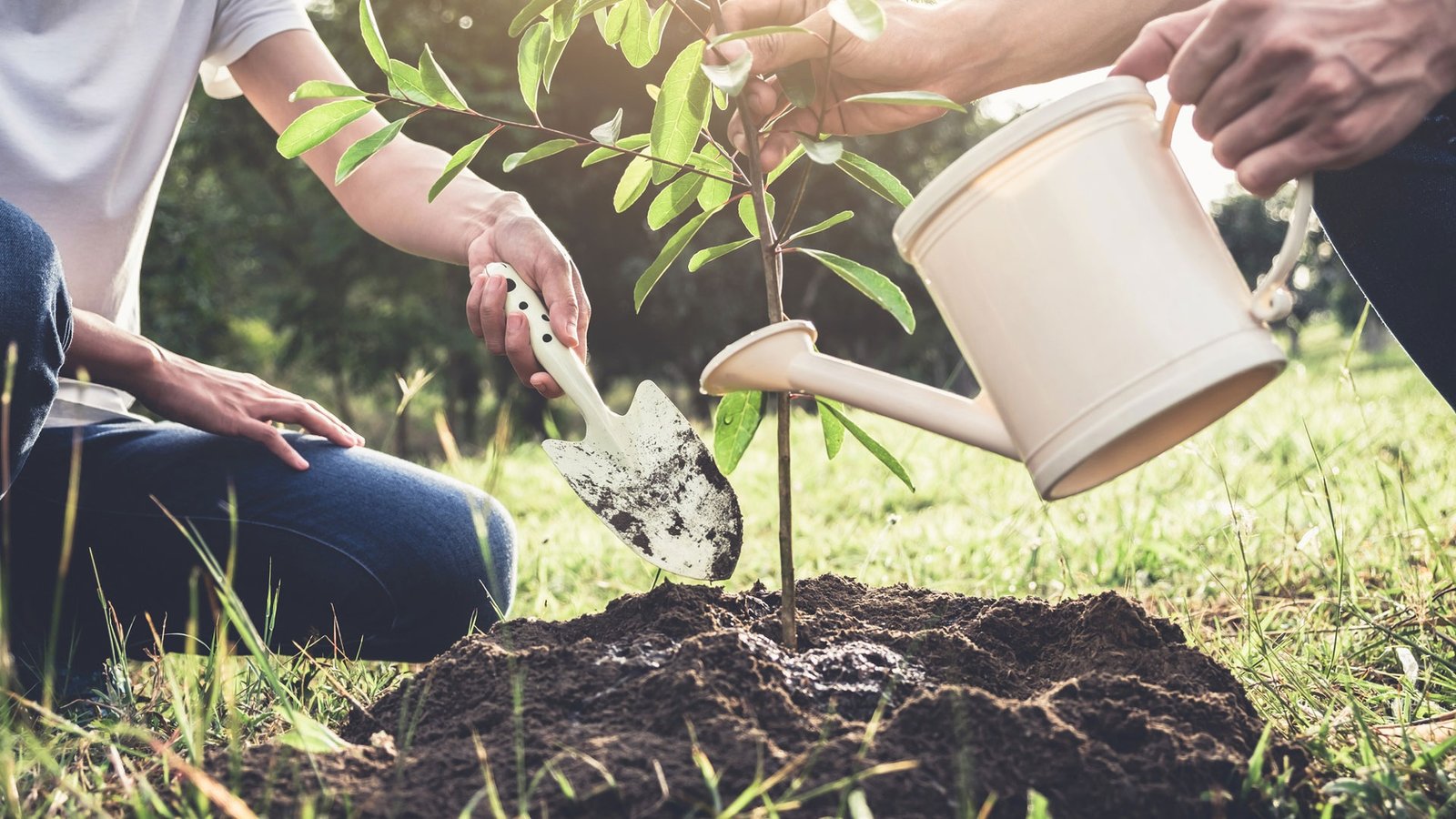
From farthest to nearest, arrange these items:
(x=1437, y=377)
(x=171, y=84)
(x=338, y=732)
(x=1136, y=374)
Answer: (x=171, y=84) → (x=1437, y=377) → (x=338, y=732) → (x=1136, y=374)

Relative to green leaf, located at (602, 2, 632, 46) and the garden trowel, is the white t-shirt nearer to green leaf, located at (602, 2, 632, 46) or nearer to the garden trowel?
the garden trowel

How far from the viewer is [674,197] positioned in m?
1.44

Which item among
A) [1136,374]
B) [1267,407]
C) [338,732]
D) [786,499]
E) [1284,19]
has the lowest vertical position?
[338,732]

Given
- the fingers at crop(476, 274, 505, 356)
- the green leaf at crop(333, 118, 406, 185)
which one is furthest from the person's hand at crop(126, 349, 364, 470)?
the green leaf at crop(333, 118, 406, 185)

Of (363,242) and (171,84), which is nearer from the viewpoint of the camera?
(171,84)

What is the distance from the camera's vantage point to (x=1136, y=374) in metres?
1.01

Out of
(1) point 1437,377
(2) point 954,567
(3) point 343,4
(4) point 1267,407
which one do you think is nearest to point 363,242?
(3) point 343,4

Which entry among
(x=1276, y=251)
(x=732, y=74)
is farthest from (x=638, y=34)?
(x=1276, y=251)

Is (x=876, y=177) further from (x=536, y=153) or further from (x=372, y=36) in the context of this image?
(x=372, y=36)

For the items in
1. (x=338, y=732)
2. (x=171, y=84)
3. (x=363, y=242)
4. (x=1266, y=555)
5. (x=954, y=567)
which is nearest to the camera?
(x=338, y=732)

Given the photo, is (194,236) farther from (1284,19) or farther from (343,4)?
(1284,19)

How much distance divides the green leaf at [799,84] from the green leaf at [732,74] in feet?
0.63

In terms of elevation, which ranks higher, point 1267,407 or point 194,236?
point 1267,407

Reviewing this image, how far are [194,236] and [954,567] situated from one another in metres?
9.44
